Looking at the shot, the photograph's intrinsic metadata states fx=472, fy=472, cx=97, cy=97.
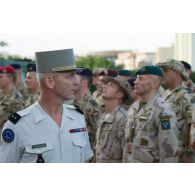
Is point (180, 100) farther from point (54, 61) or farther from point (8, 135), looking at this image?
point (8, 135)

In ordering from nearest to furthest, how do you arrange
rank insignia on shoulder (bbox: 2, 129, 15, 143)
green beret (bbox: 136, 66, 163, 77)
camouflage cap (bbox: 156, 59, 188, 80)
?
rank insignia on shoulder (bbox: 2, 129, 15, 143) < green beret (bbox: 136, 66, 163, 77) < camouflage cap (bbox: 156, 59, 188, 80)

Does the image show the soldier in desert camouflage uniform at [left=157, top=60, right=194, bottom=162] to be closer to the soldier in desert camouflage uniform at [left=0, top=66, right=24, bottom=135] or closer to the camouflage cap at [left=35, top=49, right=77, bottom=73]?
the soldier in desert camouflage uniform at [left=0, top=66, right=24, bottom=135]

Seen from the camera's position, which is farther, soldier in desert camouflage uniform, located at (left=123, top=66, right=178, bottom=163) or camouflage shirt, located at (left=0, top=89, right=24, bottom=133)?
camouflage shirt, located at (left=0, top=89, right=24, bottom=133)

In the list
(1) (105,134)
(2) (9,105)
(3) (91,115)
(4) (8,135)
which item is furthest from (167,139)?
(2) (9,105)

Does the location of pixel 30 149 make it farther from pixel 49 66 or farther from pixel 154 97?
pixel 154 97

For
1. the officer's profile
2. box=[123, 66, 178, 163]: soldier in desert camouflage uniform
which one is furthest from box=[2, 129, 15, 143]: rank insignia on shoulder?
box=[123, 66, 178, 163]: soldier in desert camouflage uniform

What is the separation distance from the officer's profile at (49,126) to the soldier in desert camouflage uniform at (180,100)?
3.16 meters

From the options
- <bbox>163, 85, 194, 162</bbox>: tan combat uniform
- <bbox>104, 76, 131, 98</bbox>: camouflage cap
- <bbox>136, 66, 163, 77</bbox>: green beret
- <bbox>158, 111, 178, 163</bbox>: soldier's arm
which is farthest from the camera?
<bbox>163, 85, 194, 162</bbox>: tan combat uniform

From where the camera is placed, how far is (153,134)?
4.91 metres

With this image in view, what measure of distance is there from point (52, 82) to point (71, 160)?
0.57 metres

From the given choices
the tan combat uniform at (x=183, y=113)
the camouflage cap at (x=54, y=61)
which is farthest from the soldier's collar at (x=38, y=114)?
the tan combat uniform at (x=183, y=113)

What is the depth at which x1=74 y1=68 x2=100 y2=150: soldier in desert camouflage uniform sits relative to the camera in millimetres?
6996

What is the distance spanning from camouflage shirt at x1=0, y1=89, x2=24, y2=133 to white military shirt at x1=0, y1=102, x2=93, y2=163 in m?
4.61

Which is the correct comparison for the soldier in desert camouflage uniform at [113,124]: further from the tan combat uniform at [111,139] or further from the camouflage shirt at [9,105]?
the camouflage shirt at [9,105]
